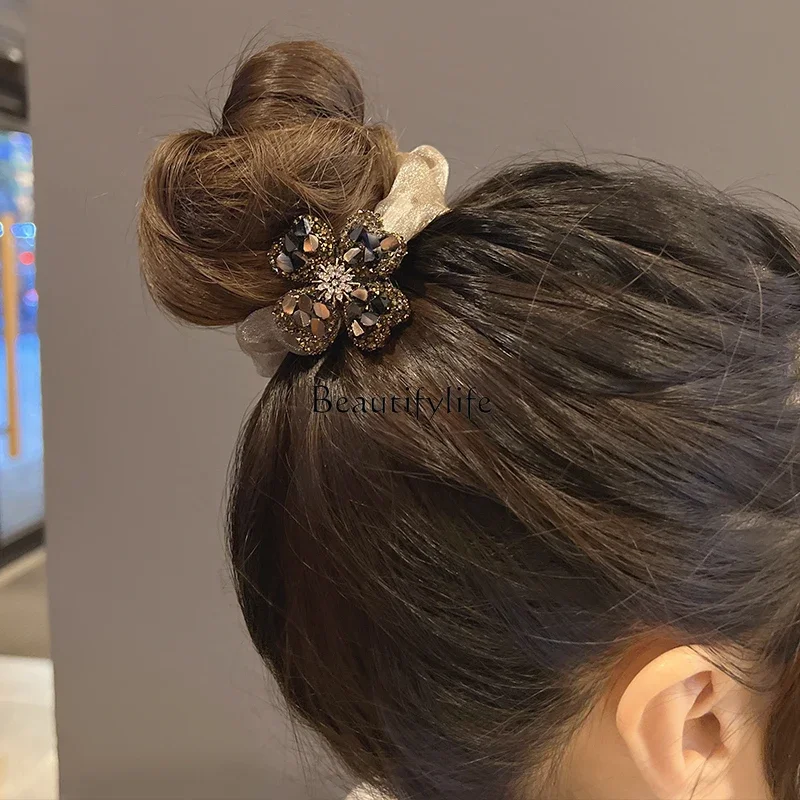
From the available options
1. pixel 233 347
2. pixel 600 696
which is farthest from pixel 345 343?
pixel 233 347

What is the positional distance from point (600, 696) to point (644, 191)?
338 mm

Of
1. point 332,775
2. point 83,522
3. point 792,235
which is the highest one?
point 792,235

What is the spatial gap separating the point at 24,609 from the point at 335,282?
2.15 meters

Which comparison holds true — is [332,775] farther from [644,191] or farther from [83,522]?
[644,191]

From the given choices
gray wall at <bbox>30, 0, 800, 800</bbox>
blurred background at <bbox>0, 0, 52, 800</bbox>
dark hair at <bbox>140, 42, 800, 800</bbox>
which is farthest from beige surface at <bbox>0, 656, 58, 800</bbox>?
dark hair at <bbox>140, 42, 800, 800</bbox>

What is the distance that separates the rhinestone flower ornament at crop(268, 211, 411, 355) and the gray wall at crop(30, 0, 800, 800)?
423 millimetres

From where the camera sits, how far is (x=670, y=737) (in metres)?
0.45

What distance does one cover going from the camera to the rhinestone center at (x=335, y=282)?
46 cm

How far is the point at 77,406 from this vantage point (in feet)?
3.32

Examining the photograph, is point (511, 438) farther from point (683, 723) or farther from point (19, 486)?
point (19, 486)

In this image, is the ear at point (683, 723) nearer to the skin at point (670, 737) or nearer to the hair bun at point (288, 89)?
the skin at point (670, 737)

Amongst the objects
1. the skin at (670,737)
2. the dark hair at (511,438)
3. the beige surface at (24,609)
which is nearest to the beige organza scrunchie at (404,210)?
the dark hair at (511,438)

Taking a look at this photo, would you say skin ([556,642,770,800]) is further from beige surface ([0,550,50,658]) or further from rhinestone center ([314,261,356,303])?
beige surface ([0,550,50,658])

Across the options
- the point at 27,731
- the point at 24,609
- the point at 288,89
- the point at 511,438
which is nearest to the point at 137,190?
the point at 288,89
